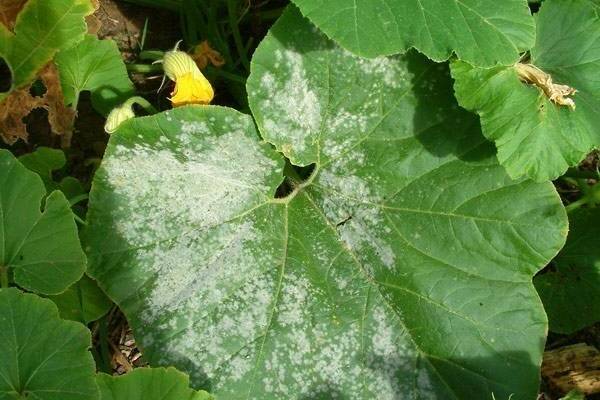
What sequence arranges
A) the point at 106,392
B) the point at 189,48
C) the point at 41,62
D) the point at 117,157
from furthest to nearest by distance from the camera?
the point at 189,48 → the point at 41,62 → the point at 117,157 → the point at 106,392

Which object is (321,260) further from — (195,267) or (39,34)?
(39,34)

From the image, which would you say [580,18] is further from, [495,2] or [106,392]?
[106,392]

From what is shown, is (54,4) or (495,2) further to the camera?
(54,4)

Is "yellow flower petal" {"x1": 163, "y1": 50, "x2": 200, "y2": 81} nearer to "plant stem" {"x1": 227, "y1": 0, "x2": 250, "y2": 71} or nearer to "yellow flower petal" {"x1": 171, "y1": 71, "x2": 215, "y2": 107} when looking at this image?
"yellow flower petal" {"x1": 171, "y1": 71, "x2": 215, "y2": 107}

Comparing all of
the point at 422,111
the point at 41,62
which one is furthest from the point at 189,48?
the point at 422,111

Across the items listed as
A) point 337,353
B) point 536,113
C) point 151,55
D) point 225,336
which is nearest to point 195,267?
point 225,336

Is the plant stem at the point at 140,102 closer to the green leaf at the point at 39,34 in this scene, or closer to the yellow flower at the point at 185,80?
the yellow flower at the point at 185,80
